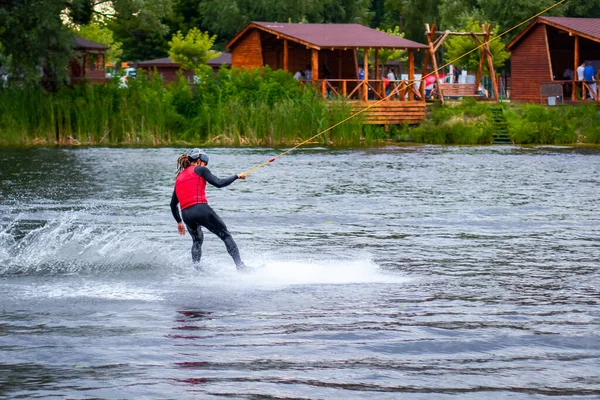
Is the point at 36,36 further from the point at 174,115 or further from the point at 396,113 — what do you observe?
the point at 396,113

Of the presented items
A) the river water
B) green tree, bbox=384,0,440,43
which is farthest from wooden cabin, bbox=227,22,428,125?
green tree, bbox=384,0,440,43

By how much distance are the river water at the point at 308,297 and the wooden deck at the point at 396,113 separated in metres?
20.8

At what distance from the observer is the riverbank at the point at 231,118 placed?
4394 centimetres

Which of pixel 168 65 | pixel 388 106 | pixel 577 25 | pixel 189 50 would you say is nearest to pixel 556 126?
pixel 388 106

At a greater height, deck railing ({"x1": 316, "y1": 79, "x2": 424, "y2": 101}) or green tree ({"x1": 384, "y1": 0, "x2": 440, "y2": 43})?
green tree ({"x1": 384, "y1": 0, "x2": 440, "y2": 43})

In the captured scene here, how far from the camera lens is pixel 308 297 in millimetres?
12422

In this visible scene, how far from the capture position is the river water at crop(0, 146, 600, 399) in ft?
28.8

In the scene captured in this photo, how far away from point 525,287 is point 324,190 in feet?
47.3

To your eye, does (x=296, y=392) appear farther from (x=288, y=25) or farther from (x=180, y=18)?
(x=180, y=18)

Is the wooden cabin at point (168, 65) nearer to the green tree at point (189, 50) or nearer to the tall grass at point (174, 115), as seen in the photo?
the green tree at point (189, 50)

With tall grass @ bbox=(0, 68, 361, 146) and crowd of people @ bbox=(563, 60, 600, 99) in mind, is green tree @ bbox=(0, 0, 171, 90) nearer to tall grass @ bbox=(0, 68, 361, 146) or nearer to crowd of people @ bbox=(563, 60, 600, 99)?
tall grass @ bbox=(0, 68, 361, 146)

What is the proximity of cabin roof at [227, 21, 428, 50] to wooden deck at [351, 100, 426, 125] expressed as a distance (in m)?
3.47

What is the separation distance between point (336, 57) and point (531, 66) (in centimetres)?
964

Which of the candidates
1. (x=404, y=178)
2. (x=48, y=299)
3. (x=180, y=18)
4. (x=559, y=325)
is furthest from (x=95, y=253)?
(x=180, y=18)
